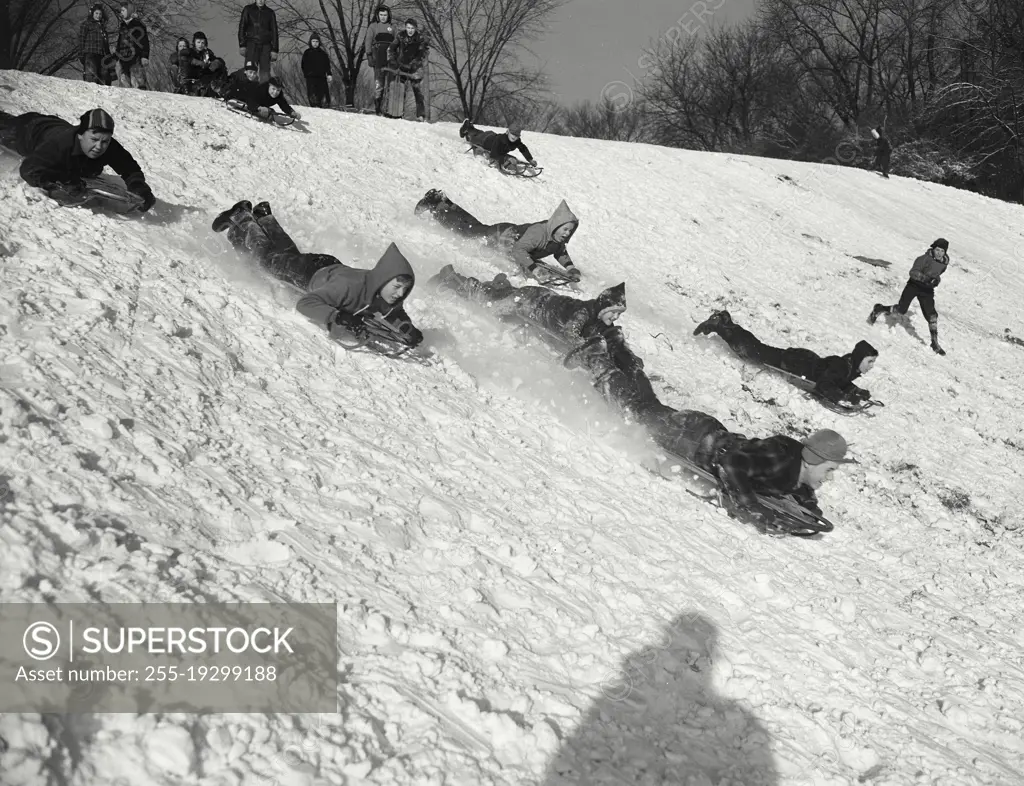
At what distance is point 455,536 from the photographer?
3537mm

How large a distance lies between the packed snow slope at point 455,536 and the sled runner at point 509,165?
3.56 meters

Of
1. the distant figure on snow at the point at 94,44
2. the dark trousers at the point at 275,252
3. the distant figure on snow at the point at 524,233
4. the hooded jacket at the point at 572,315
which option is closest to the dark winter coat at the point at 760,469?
the hooded jacket at the point at 572,315

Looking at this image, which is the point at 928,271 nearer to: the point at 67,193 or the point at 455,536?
the point at 455,536

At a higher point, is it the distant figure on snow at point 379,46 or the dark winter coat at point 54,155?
the distant figure on snow at point 379,46

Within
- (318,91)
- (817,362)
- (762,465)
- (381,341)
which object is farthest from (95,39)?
(762,465)

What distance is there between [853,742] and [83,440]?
353 centimetres

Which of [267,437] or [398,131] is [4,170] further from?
[398,131]

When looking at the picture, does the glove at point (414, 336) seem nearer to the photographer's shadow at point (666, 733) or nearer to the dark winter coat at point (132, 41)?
the photographer's shadow at point (666, 733)

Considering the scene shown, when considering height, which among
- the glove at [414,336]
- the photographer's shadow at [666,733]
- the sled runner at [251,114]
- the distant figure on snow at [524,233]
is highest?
the sled runner at [251,114]

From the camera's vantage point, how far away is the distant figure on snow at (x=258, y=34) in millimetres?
10961

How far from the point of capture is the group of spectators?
35.7 feet

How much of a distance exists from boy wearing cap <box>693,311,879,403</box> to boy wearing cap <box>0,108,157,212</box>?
561cm

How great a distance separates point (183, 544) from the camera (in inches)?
108

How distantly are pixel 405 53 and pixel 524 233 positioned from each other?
680cm
